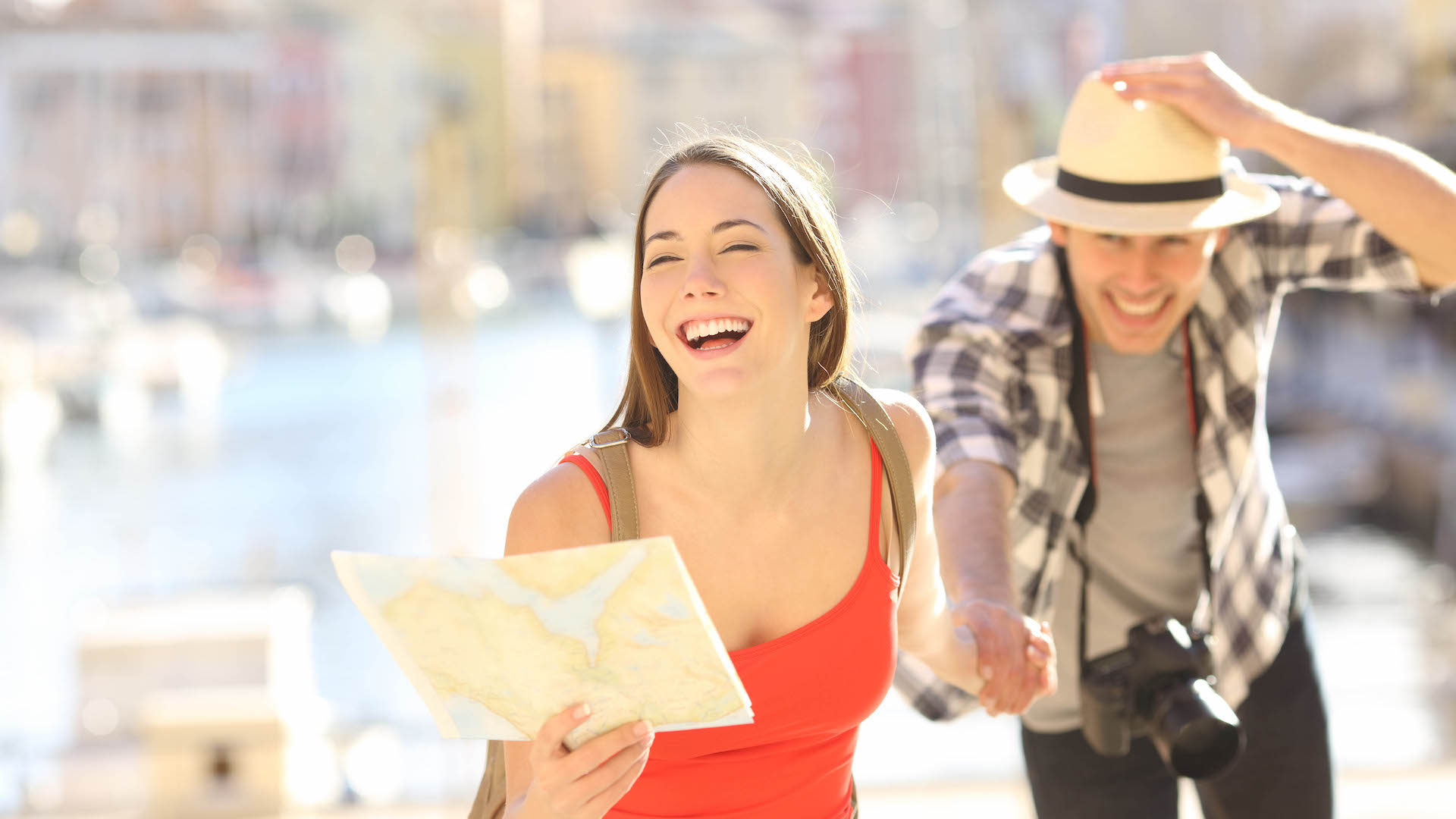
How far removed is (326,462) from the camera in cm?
2169

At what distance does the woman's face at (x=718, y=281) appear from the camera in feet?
3.33

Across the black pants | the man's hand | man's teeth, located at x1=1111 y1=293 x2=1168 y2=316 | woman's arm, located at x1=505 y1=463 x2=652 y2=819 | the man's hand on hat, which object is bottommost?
the black pants

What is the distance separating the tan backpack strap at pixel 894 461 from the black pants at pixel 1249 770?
449 mm

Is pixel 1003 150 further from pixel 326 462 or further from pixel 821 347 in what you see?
pixel 326 462

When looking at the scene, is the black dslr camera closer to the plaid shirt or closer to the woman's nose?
the plaid shirt

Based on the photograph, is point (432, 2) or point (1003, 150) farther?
point (432, 2)

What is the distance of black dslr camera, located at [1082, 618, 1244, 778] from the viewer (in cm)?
130

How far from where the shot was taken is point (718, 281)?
1.01 meters

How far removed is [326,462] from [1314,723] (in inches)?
836

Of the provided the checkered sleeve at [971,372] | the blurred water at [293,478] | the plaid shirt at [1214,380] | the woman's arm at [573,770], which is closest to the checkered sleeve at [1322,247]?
the plaid shirt at [1214,380]

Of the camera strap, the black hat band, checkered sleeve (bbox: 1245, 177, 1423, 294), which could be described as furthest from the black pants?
the black hat band

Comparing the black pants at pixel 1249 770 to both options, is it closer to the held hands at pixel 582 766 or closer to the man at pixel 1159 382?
the man at pixel 1159 382

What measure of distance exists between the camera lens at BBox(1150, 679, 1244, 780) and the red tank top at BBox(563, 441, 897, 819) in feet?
1.14

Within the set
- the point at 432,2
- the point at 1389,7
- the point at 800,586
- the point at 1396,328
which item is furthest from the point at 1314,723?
the point at 1396,328
